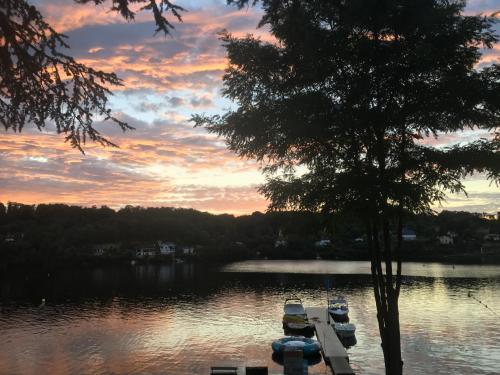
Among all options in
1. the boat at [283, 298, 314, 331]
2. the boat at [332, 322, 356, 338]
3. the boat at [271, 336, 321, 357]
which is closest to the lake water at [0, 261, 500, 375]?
the boat at [271, 336, 321, 357]

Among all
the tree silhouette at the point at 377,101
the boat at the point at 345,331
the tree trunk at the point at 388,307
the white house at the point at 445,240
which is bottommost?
the boat at the point at 345,331

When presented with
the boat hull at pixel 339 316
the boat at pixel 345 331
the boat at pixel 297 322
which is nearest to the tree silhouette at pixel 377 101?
the boat at pixel 345 331

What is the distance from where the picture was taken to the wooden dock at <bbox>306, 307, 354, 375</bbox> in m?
29.5

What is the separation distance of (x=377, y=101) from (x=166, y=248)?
184004 mm

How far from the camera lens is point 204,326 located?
178ft

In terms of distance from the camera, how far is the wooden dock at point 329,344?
29.5 metres

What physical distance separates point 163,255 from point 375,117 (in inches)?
6970

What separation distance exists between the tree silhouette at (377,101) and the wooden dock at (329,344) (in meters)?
15.7

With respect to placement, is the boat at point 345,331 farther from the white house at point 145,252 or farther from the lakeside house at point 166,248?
the lakeside house at point 166,248

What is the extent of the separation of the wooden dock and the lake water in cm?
157

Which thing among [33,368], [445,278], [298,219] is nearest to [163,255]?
[445,278]

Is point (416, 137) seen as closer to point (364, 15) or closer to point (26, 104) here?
point (364, 15)

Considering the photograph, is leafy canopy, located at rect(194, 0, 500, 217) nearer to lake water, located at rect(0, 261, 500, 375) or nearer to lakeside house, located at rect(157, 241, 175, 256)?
lake water, located at rect(0, 261, 500, 375)

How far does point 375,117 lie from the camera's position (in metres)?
13.6
